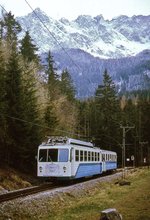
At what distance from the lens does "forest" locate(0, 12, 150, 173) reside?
3409cm

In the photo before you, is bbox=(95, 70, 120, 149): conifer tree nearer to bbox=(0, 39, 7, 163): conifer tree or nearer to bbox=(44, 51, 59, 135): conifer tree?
bbox=(44, 51, 59, 135): conifer tree

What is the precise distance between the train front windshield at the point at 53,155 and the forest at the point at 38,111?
330cm

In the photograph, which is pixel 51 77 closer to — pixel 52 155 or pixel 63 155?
pixel 52 155

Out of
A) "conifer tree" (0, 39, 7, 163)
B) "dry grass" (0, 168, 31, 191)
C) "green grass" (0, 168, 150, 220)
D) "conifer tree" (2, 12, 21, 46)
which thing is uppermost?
"conifer tree" (2, 12, 21, 46)

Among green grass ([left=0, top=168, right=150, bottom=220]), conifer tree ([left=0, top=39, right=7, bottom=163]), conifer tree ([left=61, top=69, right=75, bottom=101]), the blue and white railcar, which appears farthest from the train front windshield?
conifer tree ([left=61, top=69, right=75, bottom=101])

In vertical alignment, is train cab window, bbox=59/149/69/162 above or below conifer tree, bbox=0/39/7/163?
below

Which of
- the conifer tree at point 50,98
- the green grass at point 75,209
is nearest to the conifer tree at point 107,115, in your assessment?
the conifer tree at point 50,98

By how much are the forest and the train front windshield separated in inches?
130

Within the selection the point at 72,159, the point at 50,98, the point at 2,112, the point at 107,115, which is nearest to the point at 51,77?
the point at 50,98

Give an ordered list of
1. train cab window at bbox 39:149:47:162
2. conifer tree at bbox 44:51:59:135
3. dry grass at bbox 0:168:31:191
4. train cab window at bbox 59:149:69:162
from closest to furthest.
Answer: dry grass at bbox 0:168:31:191 → train cab window at bbox 59:149:69:162 → train cab window at bbox 39:149:47:162 → conifer tree at bbox 44:51:59:135

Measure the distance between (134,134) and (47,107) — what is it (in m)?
57.8

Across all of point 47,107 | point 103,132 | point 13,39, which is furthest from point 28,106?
point 103,132

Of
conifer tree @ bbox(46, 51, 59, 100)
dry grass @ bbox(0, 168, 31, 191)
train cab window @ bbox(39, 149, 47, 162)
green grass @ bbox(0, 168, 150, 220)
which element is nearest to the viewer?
green grass @ bbox(0, 168, 150, 220)

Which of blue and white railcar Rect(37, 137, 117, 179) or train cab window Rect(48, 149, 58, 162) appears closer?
blue and white railcar Rect(37, 137, 117, 179)
